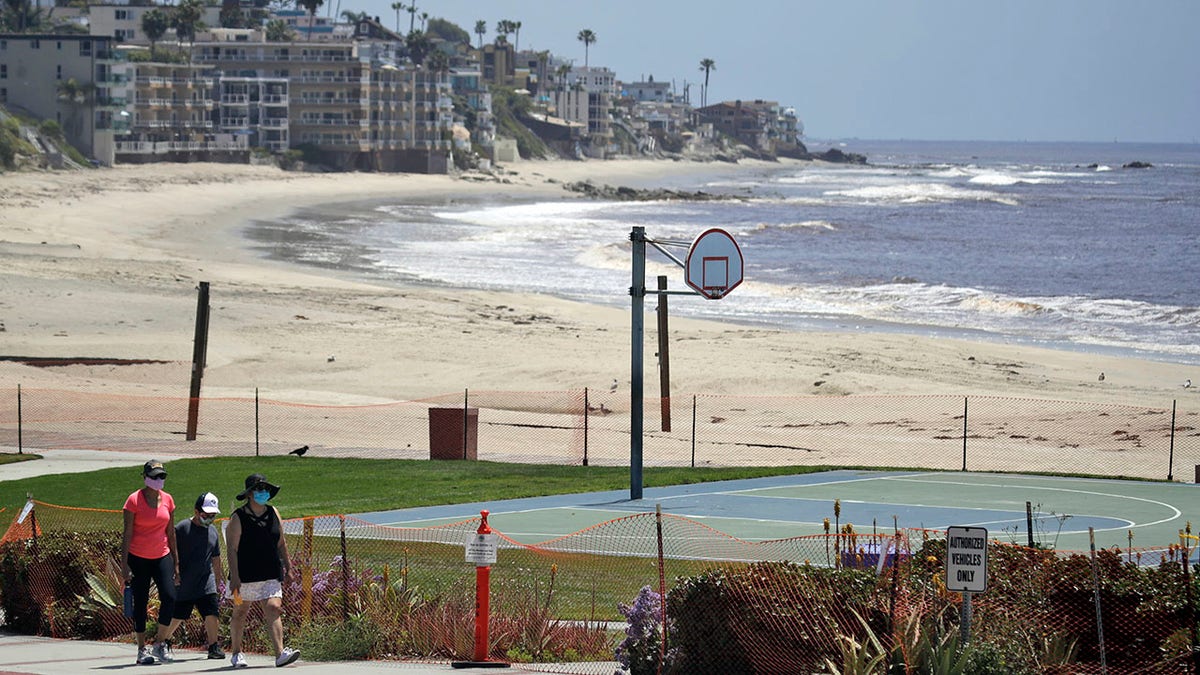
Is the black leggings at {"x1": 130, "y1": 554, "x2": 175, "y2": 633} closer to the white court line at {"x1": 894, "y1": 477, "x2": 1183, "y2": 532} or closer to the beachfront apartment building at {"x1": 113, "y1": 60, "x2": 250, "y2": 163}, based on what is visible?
the white court line at {"x1": 894, "y1": 477, "x2": 1183, "y2": 532}

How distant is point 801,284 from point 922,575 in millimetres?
54573

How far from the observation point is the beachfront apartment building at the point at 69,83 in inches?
4660

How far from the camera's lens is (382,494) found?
24234 millimetres

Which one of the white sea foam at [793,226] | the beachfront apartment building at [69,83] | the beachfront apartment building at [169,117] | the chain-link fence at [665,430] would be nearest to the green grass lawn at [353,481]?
the chain-link fence at [665,430]

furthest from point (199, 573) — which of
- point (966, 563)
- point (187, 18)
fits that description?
point (187, 18)

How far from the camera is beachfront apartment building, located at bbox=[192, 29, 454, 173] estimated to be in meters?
150

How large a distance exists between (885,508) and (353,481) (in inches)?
332

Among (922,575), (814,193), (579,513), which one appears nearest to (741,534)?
(579,513)

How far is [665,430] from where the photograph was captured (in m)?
32.2

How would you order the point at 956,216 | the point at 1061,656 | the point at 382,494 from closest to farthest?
the point at 1061,656, the point at 382,494, the point at 956,216

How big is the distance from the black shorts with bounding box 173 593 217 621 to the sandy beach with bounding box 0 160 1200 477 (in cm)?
1647

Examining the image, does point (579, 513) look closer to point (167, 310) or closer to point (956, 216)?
point (167, 310)

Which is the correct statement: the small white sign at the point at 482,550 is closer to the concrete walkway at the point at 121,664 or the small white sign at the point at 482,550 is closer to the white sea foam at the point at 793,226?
→ the concrete walkway at the point at 121,664

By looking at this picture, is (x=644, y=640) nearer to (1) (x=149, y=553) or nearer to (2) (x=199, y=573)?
(2) (x=199, y=573)
